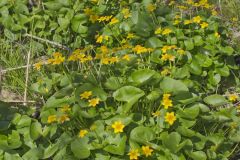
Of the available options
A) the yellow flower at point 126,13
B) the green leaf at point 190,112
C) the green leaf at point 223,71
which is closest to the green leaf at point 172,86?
the green leaf at point 190,112

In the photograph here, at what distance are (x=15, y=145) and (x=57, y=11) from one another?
1471 millimetres

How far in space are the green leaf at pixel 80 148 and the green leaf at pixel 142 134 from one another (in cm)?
23

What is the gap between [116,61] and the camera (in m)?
2.78

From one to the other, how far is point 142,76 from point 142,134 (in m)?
0.34

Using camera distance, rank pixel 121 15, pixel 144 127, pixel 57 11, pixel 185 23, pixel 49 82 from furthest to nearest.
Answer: pixel 57 11
pixel 121 15
pixel 185 23
pixel 49 82
pixel 144 127

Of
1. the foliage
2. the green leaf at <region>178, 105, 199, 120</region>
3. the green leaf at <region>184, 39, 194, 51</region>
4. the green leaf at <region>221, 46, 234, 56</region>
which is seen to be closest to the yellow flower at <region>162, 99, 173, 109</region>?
the foliage

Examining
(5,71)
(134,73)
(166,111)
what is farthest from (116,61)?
(5,71)

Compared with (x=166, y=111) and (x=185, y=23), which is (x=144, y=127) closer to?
(x=166, y=111)

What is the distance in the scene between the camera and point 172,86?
267 cm

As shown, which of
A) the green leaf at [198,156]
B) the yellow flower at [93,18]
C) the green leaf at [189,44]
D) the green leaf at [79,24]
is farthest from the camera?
the green leaf at [79,24]

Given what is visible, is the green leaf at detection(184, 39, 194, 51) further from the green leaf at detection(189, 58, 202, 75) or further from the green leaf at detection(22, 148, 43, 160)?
the green leaf at detection(22, 148, 43, 160)

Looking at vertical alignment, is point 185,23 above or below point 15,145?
above

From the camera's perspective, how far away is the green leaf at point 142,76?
104 inches

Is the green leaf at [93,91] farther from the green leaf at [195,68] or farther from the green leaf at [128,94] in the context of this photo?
the green leaf at [195,68]
